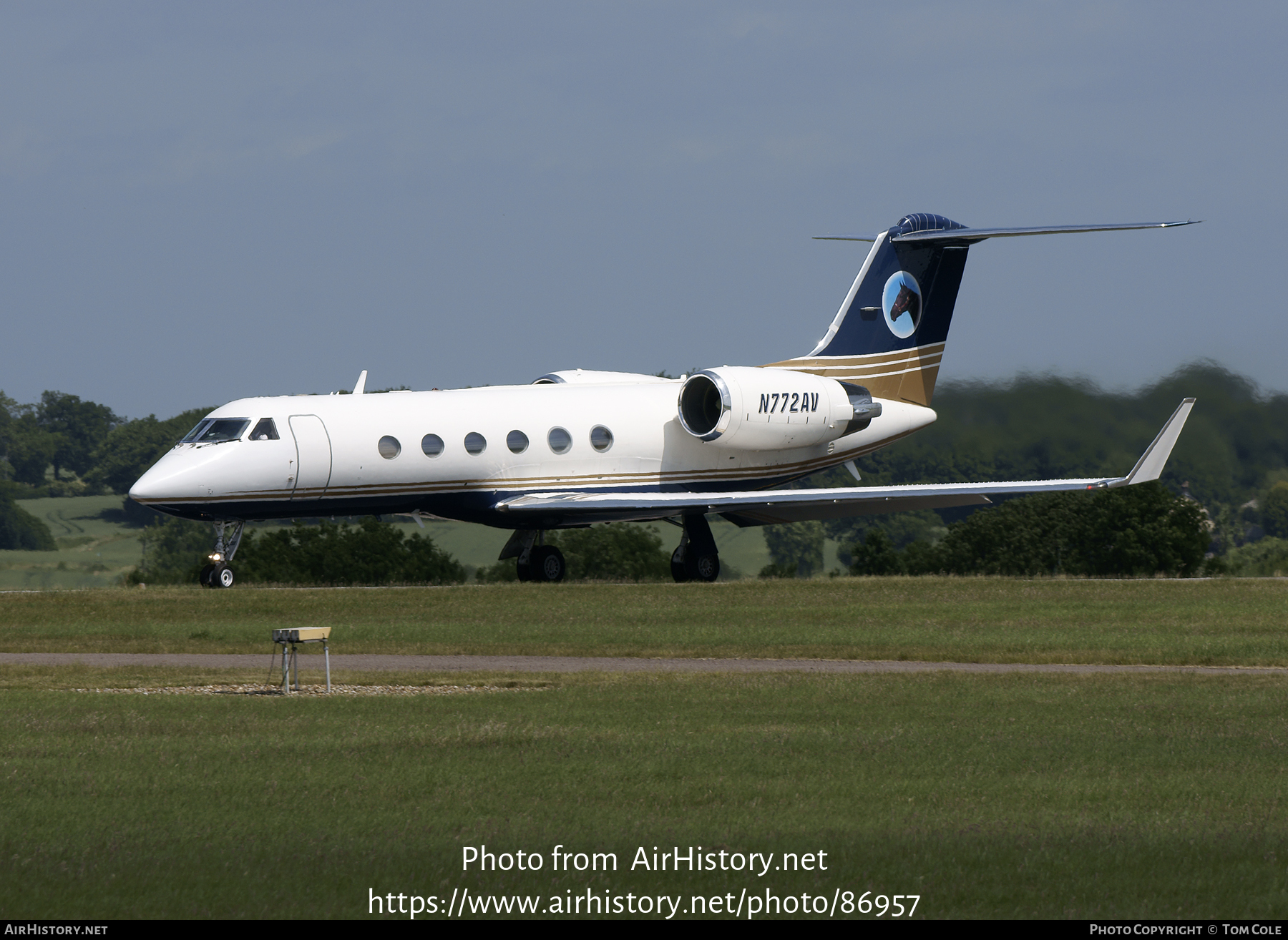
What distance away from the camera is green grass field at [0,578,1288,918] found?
9367mm

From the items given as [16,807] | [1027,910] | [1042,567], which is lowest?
[16,807]

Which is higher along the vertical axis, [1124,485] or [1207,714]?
[1124,485]

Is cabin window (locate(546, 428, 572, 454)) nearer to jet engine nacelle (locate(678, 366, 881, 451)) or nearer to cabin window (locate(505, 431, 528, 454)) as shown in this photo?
cabin window (locate(505, 431, 528, 454))

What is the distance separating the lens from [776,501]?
104 feet

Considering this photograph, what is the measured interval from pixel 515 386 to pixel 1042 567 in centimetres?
1798

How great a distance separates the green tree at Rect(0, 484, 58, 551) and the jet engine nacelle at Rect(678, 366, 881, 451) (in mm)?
55608

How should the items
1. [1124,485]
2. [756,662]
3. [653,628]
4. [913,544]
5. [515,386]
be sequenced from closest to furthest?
[756,662] < [653,628] < [1124,485] < [515,386] < [913,544]

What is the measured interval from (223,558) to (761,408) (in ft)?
36.2

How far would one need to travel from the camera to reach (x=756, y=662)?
2195 centimetres

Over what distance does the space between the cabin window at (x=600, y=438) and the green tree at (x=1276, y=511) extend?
18.4m

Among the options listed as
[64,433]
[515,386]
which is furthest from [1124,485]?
[64,433]

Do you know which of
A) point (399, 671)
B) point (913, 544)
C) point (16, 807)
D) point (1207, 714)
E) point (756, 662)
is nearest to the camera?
point (16, 807)

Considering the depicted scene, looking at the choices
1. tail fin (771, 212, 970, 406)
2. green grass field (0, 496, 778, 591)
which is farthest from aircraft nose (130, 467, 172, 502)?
green grass field (0, 496, 778, 591)

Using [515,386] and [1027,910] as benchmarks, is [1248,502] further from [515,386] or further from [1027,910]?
[1027,910]
